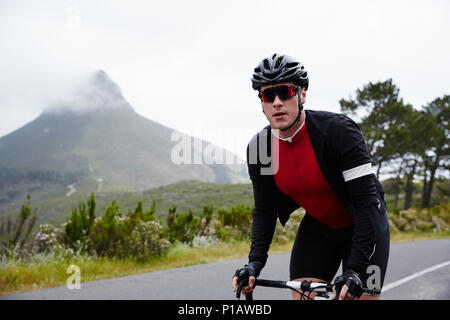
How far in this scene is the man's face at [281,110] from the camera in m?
2.27

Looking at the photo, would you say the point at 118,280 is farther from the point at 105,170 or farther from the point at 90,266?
the point at 105,170

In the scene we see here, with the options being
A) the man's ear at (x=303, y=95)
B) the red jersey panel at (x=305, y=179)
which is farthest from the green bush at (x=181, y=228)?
the man's ear at (x=303, y=95)

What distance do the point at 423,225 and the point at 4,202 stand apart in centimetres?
18321

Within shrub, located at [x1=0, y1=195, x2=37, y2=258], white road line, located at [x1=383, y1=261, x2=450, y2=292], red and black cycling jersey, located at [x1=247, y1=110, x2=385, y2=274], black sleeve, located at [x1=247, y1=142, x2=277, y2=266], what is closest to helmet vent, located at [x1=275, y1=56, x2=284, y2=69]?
red and black cycling jersey, located at [x1=247, y1=110, x2=385, y2=274]

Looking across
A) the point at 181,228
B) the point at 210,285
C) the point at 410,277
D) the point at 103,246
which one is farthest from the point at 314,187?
the point at 181,228

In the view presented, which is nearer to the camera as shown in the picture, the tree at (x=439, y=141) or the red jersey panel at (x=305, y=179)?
the red jersey panel at (x=305, y=179)

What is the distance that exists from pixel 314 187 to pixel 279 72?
780 mm

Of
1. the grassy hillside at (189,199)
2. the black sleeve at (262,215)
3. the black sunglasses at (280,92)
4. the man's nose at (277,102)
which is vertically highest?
the black sunglasses at (280,92)

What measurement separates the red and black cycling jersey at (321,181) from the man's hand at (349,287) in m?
0.14

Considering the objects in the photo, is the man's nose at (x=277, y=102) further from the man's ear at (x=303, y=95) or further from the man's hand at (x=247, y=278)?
the man's hand at (x=247, y=278)

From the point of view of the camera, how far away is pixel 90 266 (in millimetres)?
7750
